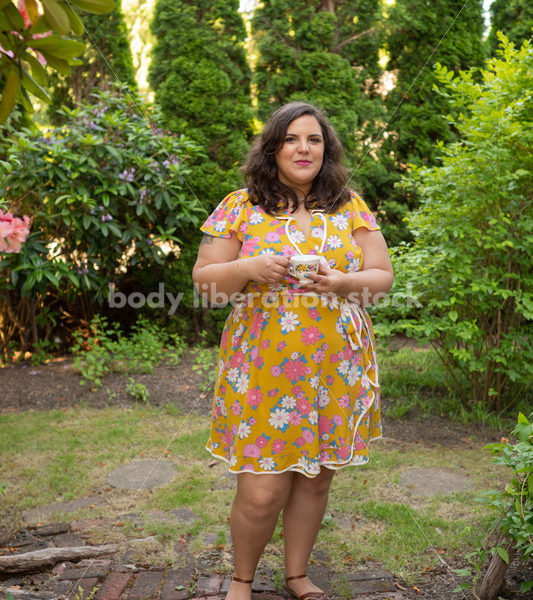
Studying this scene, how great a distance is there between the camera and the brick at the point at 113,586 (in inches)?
83.0

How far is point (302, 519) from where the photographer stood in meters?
2.09

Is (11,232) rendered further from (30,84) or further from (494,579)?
(494,579)

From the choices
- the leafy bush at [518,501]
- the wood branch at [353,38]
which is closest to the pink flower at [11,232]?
the leafy bush at [518,501]

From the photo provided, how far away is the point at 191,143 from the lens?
5570 millimetres

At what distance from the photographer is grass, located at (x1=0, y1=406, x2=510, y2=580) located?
2.48 metres

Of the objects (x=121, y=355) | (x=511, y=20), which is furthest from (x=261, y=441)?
(x=511, y=20)

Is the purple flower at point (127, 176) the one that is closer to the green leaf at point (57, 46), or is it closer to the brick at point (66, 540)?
the brick at point (66, 540)

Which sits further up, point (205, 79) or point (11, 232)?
point (205, 79)

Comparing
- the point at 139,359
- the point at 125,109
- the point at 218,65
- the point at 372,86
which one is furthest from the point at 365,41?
the point at 139,359

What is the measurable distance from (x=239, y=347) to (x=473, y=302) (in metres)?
2.35

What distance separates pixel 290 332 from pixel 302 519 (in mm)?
713

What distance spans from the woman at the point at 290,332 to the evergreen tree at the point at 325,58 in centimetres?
409

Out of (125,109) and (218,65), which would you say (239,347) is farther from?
(218,65)

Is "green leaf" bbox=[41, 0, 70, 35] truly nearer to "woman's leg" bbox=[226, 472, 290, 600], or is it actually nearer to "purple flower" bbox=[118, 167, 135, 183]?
"woman's leg" bbox=[226, 472, 290, 600]
